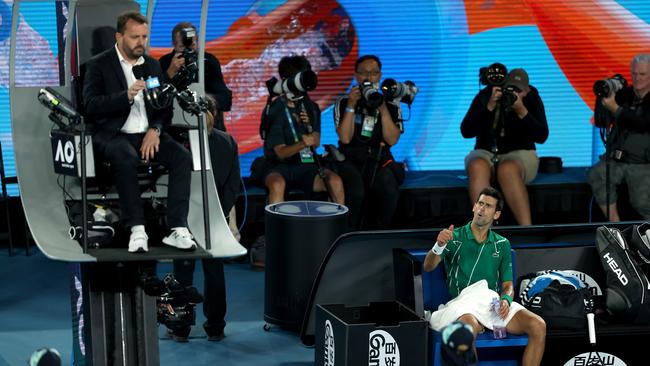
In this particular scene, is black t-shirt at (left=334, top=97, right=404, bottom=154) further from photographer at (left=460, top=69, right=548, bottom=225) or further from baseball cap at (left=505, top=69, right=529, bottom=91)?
baseball cap at (left=505, top=69, right=529, bottom=91)

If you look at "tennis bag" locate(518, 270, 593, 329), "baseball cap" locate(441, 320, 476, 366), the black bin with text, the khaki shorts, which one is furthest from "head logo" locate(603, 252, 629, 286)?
"baseball cap" locate(441, 320, 476, 366)

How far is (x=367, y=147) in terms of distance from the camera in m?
9.86

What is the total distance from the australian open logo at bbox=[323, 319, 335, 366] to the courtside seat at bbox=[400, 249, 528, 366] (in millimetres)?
544

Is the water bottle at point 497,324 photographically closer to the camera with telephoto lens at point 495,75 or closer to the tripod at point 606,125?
Answer: the camera with telephoto lens at point 495,75

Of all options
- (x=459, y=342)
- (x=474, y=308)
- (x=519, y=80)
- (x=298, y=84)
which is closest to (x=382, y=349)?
(x=474, y=308)

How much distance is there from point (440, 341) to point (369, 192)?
11.7ft

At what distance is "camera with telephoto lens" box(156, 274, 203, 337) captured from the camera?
18.8 ft

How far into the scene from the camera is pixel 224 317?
8.45 m

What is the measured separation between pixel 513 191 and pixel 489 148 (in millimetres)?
427

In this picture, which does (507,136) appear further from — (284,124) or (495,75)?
(284,124)

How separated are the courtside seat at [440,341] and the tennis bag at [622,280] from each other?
0.55 metres

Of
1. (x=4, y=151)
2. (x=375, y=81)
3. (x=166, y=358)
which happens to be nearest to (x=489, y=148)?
(x=375, y=81)

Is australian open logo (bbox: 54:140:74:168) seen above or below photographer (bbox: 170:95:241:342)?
above

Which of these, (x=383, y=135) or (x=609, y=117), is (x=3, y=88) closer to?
(x=383, y=135)
